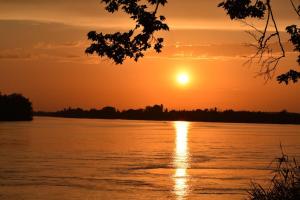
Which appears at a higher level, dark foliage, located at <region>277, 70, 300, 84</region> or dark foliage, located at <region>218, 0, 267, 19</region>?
dark foliage, located at <region>218, 0, 267, 19</region>

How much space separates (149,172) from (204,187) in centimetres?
899

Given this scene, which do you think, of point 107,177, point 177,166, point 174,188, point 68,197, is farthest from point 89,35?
point 177,166

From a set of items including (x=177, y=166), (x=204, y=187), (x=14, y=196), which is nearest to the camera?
(x=14, y=196)

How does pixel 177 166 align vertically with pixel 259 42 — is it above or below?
below

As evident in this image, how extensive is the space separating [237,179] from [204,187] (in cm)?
503

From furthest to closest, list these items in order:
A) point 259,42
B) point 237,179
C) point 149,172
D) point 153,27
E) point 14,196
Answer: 1. point 149,172
2. point 237,179
3. point 14,196
4. point 259,42
5. point 153,27

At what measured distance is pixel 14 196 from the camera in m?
28.6

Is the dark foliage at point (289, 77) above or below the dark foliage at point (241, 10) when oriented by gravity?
below

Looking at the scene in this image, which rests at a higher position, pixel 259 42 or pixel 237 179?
pixel 259 42

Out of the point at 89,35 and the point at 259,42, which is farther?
the point at 259,42

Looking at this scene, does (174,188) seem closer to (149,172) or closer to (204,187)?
(204,187)

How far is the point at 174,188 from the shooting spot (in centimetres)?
3384

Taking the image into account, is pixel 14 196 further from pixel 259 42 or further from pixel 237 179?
pixel 259 42


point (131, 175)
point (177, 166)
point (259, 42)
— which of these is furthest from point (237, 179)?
point (259, 42)
